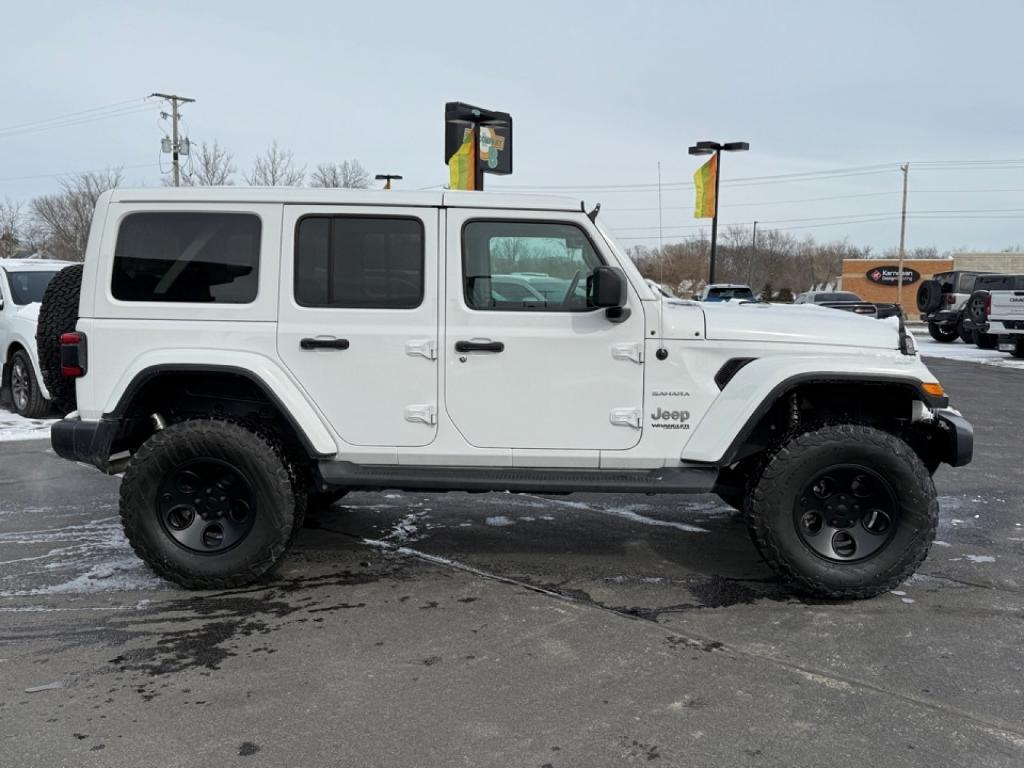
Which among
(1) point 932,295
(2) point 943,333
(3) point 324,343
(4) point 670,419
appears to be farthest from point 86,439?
(2) point 943,333

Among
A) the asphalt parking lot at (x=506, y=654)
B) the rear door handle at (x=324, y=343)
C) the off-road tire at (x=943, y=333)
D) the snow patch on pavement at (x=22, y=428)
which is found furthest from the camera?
the off-road tire at (x=943, y=333)

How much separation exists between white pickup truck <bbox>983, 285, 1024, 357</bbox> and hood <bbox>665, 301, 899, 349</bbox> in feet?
57.8

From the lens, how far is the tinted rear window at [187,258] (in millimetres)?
4418

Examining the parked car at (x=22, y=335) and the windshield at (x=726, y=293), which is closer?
the parked car at (x=22, y=335)

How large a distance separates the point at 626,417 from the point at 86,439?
110 inches

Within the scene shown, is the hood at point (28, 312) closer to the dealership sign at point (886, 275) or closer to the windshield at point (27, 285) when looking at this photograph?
the windshield at point (27, 285)

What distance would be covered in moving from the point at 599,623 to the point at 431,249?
6.67ft

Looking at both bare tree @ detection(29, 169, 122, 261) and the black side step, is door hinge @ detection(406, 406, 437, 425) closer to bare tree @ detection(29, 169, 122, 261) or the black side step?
the black side step

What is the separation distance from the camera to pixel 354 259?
4406 mm

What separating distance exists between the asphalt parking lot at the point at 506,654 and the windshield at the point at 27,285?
18.2 feet

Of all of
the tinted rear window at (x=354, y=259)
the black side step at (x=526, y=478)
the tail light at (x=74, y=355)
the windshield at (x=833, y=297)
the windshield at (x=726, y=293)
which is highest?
the tinted rear window at (x=354, y=259)

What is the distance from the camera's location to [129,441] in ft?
15.6

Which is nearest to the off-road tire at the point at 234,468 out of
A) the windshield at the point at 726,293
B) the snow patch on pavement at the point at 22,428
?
the snow patch on pavement at the point at 22,428

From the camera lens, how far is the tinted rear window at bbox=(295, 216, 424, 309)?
14.4 feet
